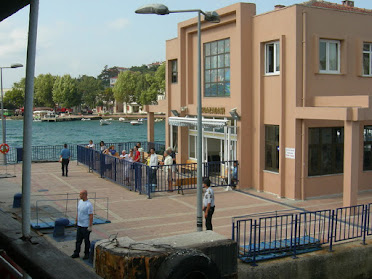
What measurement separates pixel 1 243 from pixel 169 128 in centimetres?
2150

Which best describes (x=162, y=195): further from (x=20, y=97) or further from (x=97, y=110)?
(x=97, y=110)

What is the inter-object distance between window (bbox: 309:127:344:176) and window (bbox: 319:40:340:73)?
233 centimetres

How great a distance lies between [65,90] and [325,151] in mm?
127877

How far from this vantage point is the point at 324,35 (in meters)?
17.9

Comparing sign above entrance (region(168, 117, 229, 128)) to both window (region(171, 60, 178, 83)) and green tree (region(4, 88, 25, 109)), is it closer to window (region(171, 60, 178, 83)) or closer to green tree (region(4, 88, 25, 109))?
window (region(171, 60, 178, 83))

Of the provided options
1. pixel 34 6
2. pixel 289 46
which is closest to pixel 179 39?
pixel 289 46

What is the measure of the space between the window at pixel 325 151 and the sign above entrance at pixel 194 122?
3.87m

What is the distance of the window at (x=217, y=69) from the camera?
68.6 feet

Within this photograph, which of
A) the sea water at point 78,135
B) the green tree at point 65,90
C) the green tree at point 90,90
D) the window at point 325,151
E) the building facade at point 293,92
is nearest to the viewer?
the building facade at point 293,92

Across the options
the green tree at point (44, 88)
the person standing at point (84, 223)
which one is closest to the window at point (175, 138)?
the person standing at point (84, 223)

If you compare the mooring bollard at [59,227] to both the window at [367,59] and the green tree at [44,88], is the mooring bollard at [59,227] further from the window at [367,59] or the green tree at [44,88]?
the green tree at [44,88]

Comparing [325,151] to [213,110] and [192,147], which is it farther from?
[192,147]

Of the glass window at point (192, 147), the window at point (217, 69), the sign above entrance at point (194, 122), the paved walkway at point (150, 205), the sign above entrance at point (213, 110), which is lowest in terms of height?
the paved walkway at point (150, 205)

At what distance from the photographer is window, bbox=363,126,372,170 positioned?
19.9 metres
